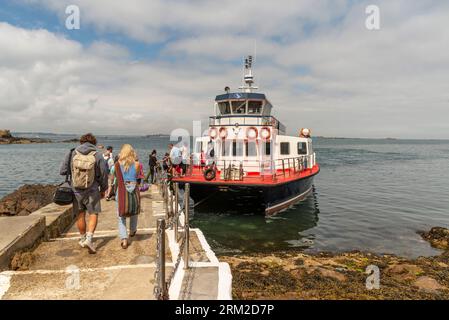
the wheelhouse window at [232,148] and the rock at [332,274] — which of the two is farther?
the wheelhouse window at [232,148]

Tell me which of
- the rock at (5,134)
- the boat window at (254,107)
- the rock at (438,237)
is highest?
the rock at (5,134)

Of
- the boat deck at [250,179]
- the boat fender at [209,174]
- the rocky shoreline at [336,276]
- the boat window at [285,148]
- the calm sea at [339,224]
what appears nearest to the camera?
the rocky shoreline at [336,276]

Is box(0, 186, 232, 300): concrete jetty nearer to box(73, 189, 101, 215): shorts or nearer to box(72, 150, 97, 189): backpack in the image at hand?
box(73, 189, 101, 215): shorts

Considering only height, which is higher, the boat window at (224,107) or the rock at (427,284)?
the boat window at (224,107)

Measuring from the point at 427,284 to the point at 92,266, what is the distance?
7305 mm

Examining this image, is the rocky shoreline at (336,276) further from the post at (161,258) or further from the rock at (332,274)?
the post at (161,258)

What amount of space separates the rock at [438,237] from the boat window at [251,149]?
7929mm

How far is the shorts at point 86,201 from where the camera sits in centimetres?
551

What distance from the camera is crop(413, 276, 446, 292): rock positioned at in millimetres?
7022

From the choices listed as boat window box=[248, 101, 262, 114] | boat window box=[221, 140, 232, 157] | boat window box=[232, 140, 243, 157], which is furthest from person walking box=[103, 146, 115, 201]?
boat window box=[248, 101, 262, 114]

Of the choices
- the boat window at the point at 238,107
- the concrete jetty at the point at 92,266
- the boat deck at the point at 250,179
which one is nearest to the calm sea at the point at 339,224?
the boat deck at the point at 250,179

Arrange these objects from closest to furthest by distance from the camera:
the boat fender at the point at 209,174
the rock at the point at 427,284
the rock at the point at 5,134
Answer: the rock at the point at 427,284
the boat fender at the point at 209,174
the rock at the point at 5,134

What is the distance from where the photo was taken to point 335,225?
14.0 meters
